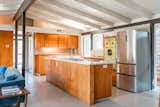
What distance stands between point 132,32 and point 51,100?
123 inches

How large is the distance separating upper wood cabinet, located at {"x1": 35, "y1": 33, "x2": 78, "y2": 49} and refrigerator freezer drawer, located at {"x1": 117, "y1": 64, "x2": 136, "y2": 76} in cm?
445

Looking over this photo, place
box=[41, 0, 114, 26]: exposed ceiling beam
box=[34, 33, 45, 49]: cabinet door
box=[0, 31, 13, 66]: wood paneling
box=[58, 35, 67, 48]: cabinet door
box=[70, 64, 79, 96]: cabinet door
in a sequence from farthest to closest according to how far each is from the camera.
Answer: box=[58, 35, 67, 48]: cabinet door < box=[34, 33, 45, 49]: cabinet door < box=[0, 31, 13, 66]: wood paneling < box=[41, 0, 114, 26]: exposed ceiling beam < box=[70, 64, 79, 96]: cabinet door

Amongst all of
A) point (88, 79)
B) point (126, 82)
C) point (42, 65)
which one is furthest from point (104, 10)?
point (42, 65)

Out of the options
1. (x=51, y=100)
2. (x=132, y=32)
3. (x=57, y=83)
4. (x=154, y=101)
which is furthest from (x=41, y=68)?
(x=154, y=101)

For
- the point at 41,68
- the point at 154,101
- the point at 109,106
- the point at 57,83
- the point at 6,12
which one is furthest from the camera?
the point at 41,68

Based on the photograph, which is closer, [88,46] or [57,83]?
[57,83]

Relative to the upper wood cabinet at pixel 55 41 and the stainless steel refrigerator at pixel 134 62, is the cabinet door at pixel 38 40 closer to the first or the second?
the upper wood cabinet at pixel 55 41

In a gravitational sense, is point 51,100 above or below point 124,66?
below

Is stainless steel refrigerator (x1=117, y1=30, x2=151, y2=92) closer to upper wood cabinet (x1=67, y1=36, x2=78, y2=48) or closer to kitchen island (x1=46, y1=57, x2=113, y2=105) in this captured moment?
kitchen island (x1=46, y1=57, x2=113, y2=105)

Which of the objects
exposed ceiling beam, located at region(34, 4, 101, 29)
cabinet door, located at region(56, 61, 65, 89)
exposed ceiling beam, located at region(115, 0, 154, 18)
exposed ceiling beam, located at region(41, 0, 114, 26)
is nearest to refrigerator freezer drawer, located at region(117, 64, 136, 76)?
exposed ceiling beam, located at region(115, 0, 154, 18)

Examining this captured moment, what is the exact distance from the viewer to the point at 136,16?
5793mm

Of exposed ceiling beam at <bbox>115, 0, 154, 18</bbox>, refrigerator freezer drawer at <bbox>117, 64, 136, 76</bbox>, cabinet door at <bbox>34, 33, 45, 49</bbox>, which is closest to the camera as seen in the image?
exposed ceiling beam at <bbox>115, 0, 154, 18</bbox>

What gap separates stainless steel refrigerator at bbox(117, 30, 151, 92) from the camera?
5102 millimetres

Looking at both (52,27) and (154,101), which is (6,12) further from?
(154,101)
